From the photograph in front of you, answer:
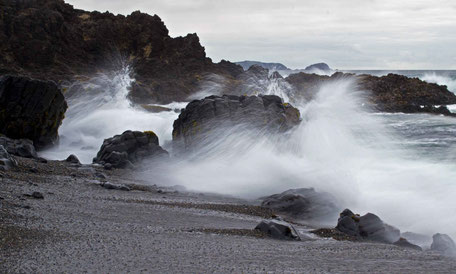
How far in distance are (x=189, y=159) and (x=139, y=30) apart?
99.0ft

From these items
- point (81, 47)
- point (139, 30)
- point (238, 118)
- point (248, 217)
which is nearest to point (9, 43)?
point (81, 47)

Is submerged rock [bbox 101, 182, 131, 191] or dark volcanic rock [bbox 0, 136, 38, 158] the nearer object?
submerged rock [bbox 101, 182, 131, 191]

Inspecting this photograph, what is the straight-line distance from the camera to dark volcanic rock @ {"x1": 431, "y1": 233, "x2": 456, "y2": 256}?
642cm

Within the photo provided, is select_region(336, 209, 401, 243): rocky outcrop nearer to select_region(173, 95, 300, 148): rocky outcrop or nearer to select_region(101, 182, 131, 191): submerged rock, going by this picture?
select_region(101, 182, 131, 191): submerged rock

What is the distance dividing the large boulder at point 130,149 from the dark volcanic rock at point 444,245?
8648mm

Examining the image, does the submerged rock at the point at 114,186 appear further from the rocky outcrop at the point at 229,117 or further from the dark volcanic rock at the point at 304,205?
the rocky outcrop at the point at 229,117

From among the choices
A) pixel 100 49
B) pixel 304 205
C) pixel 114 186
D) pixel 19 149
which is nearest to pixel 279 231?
pixel 304 205

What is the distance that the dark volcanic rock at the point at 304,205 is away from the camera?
9.20m

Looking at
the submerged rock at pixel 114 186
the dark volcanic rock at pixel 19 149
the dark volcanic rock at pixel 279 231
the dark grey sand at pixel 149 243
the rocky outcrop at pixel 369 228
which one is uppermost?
the dark volcanic rock at pixel 19 149

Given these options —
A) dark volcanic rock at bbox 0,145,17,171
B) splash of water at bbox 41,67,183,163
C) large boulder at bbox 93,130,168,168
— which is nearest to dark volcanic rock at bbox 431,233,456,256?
dark volcanic rock at bbox 0,145,17,171

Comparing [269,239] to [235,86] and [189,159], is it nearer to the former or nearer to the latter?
[189,159]

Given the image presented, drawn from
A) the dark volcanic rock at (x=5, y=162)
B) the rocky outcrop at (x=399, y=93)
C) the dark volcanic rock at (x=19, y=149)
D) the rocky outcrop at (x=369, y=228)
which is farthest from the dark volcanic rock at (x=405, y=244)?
the rocky outcrop at (x=399, y=93)

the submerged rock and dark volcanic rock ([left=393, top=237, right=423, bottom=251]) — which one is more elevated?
the submerged rock

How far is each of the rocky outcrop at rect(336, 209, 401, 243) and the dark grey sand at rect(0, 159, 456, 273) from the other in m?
0.54
